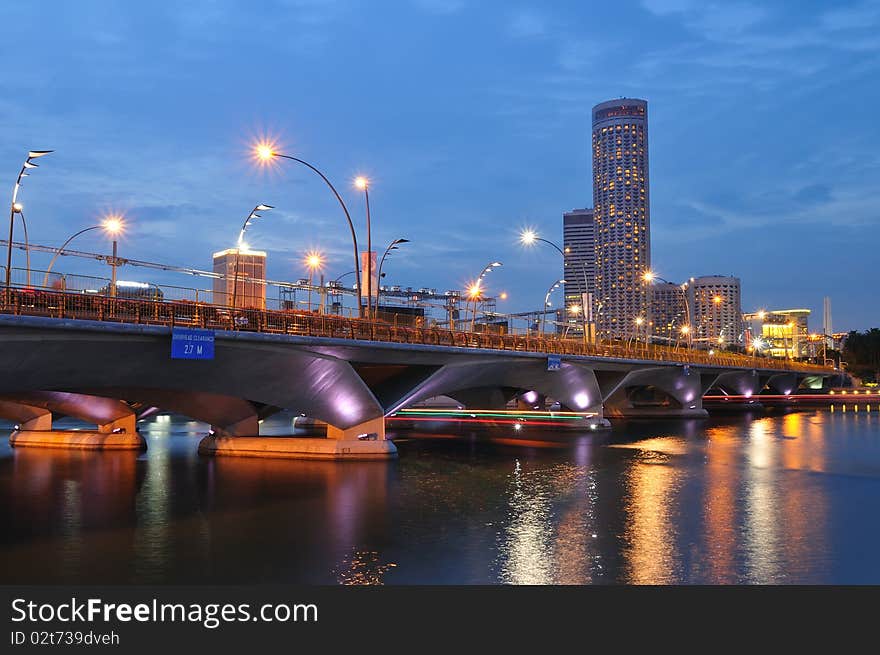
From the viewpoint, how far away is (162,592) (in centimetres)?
1812

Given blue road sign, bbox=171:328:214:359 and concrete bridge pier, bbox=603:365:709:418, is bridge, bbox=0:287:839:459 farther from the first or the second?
concrete bridge pier, bbox=603:365:709:418

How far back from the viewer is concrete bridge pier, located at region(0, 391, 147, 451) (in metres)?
57.1

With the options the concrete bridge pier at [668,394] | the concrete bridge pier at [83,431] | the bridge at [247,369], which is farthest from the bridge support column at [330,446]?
the concrete bridge pier at [668,394]

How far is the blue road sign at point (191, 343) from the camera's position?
35.4 m

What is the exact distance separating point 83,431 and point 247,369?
26.0 m

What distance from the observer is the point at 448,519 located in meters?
28.7

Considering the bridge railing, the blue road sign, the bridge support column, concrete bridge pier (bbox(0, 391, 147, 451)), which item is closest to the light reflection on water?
the bridge support column

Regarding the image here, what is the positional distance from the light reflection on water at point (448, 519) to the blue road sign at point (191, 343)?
5.79m

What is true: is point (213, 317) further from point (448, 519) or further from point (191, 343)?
point (448, 519)

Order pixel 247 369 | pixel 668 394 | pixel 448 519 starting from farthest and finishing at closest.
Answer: pixel 668 394, pixel 247 369, pixel 448 519

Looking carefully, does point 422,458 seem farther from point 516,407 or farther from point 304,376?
point 516,407

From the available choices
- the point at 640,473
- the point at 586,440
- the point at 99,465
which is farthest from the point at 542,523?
the point at 586,440

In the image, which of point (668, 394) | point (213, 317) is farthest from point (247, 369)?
point (668, 394)

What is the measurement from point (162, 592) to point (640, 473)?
29.3 metres
